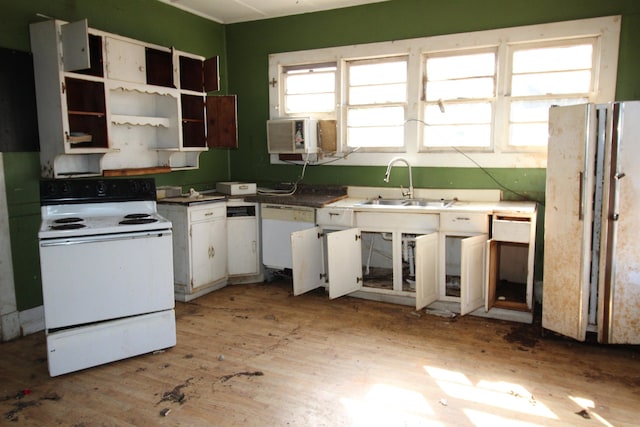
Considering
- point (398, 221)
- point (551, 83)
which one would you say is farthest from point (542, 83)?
point (398, 221)

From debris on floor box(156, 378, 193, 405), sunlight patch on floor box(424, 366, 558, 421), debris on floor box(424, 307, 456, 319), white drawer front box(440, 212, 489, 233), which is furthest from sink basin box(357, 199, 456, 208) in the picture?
debris on floor box(156, 378, 193, 405)

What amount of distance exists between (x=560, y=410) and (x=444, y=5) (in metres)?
3.43

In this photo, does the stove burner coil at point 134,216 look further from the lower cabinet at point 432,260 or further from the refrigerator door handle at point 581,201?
the refrigerator door handle at point 581,201

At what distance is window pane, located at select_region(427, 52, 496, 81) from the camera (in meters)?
4.23

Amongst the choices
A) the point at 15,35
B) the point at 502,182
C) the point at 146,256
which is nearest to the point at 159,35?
the point at 15,35

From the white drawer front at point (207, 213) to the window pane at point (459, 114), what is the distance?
212cm

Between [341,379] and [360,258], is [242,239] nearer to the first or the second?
[360,258]

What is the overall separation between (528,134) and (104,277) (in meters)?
3.56

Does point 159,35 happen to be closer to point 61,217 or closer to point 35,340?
point 61,217

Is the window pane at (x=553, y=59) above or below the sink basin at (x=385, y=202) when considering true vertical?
above

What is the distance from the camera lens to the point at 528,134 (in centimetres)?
414

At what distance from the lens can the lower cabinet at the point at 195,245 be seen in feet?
13.9

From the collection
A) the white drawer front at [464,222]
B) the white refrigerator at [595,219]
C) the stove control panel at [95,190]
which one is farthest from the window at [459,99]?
the stove control panel at [95,190]

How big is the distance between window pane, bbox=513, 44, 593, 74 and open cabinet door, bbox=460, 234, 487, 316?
Answer: 5.09ft
